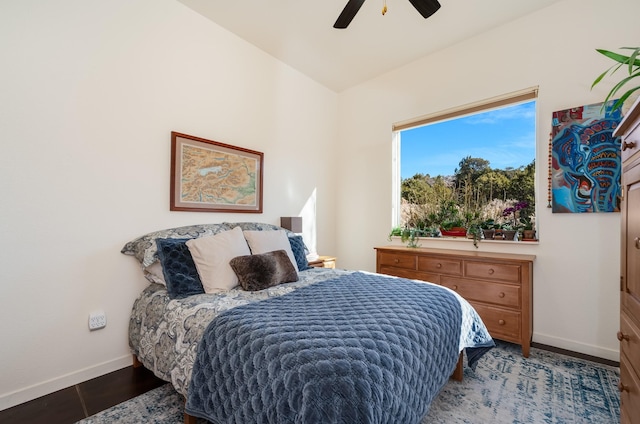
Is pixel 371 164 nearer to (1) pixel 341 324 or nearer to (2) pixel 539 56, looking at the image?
(2) pixel 539 56

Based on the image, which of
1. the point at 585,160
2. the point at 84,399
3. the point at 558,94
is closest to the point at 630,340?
the point at 585,160

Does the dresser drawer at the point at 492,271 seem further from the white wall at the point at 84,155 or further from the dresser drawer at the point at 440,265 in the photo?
the white wall at the point at 84,155

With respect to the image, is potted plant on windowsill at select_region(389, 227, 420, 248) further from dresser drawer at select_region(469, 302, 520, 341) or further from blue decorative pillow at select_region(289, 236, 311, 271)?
blue decorative pillow at select_region(289, 236, 311, 271)

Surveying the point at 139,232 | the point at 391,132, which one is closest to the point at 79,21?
the point at 139,232

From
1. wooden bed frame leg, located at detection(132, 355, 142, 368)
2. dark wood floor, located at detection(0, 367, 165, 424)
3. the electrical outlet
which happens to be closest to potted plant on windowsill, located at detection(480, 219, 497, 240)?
dark wood floor, located at detection(0, 367, 165, 424)

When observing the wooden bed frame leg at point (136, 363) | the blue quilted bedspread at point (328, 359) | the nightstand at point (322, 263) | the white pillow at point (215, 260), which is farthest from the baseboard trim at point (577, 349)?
the wooden bed frame leg at point (136, 363)

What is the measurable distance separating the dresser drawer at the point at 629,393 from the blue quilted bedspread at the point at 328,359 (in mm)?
674

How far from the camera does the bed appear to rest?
3.19 feet

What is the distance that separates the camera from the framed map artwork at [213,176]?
2.49 m

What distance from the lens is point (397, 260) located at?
10.2 feet

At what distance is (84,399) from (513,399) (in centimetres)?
262

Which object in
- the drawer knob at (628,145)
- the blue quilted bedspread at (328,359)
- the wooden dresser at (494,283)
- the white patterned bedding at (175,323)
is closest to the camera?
the blue quilted bedspread at (328,359)

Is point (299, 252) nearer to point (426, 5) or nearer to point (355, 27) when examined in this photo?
point (426, 5)

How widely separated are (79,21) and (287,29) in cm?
167
